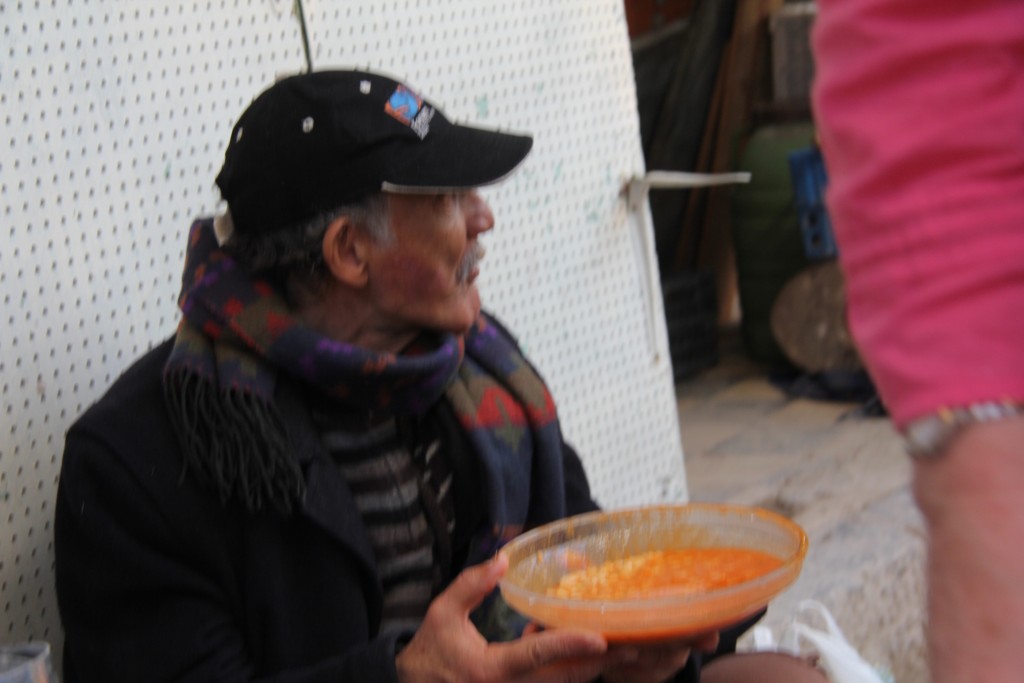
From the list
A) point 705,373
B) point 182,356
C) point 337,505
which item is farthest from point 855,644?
point 705,373

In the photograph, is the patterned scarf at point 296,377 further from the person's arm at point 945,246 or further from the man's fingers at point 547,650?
the person's arm at point 945,246

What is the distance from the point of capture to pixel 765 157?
5.18 m

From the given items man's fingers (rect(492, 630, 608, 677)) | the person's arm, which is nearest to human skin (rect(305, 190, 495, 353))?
man's fingers (rect(492, 630, 608, 677))

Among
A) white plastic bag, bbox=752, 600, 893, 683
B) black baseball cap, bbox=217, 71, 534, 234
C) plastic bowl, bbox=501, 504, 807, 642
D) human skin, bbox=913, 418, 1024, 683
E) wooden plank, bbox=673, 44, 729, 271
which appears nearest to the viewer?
human skin, bbox=913, 418, 1024, 683

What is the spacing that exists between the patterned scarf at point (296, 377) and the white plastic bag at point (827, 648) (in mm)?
570

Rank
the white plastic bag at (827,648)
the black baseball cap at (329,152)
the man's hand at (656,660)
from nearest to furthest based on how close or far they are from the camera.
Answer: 1. the man's hand at (656,660)
2. the black baseball cap at (329,152)
3. the white plastic bag at (827,648)

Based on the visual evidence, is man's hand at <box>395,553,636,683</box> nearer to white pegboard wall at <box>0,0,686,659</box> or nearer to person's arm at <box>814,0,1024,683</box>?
white pegboard wall at <box>0,0,686,659</box>

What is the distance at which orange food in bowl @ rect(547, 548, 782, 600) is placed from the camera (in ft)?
4.98

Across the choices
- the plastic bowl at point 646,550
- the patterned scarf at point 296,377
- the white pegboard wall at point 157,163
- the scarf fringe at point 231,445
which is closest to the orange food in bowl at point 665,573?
the plastic bowl at point 646,550

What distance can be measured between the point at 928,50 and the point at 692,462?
11.2ft

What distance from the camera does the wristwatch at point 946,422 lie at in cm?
65

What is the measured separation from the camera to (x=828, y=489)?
3576 millimetres

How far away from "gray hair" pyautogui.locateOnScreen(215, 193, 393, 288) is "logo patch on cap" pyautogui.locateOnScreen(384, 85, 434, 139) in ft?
0.34

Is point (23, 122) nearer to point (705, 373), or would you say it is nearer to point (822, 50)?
point (822, 50)
